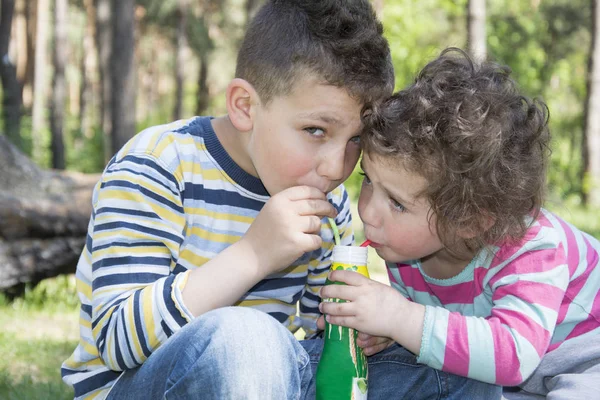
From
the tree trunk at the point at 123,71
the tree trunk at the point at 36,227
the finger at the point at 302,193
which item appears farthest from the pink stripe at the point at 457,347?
the tree trunk at the point at 123,71

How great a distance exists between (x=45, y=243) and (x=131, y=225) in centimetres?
288

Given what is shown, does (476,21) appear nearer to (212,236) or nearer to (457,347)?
(212,236)

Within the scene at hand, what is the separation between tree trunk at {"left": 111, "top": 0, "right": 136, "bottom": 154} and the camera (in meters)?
9.38

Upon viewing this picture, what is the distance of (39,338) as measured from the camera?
359 centimetres

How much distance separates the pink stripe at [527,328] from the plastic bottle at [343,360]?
383 millimetres

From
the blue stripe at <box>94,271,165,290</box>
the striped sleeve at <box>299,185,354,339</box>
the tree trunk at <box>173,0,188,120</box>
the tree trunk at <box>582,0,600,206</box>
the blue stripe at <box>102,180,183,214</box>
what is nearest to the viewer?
the blue stripe at <box>94,271,165,290</box>

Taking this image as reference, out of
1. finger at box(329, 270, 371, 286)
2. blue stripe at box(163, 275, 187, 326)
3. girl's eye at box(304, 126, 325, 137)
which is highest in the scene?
girl's eye at box(304, 126, 325, 137)

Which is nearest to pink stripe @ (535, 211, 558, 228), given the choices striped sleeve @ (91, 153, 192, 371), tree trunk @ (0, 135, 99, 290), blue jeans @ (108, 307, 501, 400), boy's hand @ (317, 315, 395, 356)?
boy's hand @ (317, 315, 395, 356)

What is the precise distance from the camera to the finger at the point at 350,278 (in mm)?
1833

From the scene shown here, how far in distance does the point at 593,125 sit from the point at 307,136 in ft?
33.9

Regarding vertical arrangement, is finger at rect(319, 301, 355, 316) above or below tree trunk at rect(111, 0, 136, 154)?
above

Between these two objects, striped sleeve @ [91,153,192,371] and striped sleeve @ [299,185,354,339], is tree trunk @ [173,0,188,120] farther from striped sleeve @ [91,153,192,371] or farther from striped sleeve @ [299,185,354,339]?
striped sleeve @ [91,153,192,371]

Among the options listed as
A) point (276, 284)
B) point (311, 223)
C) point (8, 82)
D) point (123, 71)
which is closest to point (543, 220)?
point (311, 223)

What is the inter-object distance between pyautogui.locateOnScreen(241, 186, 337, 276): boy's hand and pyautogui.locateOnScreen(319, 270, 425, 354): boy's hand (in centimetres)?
12
